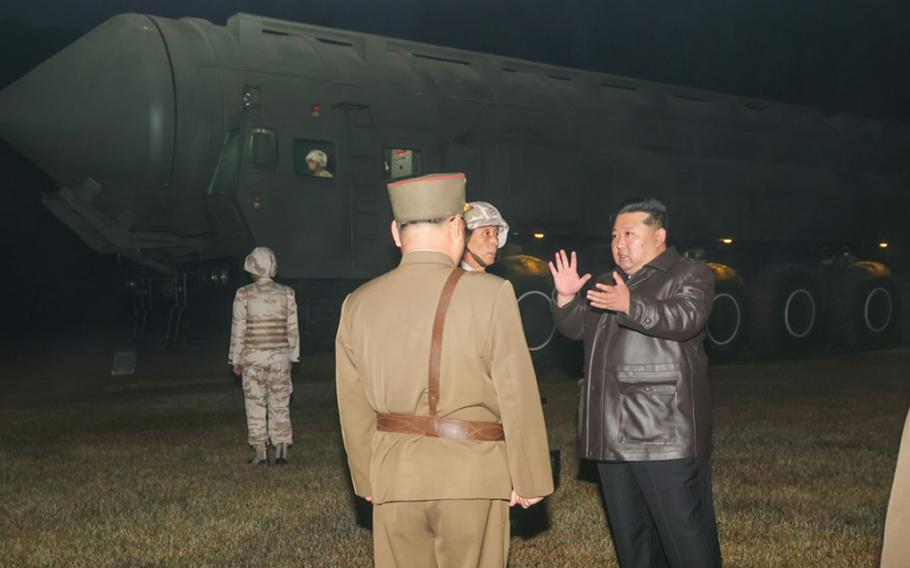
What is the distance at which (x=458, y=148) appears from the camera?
13.1 metres

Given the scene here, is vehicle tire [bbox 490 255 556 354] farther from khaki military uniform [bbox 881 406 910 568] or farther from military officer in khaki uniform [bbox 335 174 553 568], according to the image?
khaki military uniform [bbox 881 406 910 568]

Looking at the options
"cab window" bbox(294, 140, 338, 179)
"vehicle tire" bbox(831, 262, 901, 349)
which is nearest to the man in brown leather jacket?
"cab window" bbox(294, 140, 338, 179)

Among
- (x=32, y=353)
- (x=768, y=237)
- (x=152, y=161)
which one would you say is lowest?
(x=32, y=353)

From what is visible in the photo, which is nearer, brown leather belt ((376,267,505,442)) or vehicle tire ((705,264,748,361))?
brown leather belt ((376,267,505,442))

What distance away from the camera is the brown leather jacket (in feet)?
12.8

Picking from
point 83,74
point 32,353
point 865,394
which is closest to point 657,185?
point 865,394

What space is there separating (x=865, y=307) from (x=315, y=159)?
34.6 feet

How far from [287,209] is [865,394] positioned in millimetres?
7370

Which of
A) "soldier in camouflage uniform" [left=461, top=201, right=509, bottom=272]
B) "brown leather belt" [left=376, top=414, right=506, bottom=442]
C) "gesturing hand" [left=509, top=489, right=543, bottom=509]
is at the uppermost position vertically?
"soldier in camouflage uniform" [left=461, top=201, right=509, bottom=272]

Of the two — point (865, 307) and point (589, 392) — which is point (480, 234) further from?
point (865, 307)

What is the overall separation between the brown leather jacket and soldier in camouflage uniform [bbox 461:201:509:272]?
70.2 inches

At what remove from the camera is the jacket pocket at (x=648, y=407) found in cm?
392

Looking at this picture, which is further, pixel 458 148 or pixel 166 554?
pixel 458 148

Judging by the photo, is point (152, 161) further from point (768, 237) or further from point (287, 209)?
point (768, 237)
